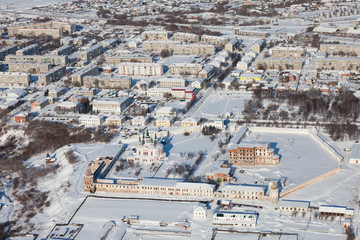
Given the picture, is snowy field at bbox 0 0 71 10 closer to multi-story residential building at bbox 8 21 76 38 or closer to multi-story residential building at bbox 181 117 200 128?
multi-story residential building at bbox 8 21 76 38

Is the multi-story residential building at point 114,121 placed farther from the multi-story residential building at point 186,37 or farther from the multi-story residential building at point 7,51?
the multi-story residential building at point 186,37

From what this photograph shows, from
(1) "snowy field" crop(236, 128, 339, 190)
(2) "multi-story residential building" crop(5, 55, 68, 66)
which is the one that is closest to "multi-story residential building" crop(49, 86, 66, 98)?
(2) "multi-story residential building" crop(5, 55, 68, 66)

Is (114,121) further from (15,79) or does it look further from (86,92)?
(15,79)

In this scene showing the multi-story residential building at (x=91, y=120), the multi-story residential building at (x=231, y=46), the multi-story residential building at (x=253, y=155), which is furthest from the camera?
the multi-story residential building at (x=231, y=46)

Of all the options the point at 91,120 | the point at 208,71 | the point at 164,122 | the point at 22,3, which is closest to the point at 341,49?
the point at 208,71

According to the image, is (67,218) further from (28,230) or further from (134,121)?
(134,121)

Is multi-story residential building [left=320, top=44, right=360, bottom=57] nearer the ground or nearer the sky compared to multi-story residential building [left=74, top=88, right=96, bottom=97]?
nearer the sky

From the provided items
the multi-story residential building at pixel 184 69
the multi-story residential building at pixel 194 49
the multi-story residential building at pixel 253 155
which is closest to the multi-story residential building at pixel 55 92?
the multi-story residential building at pixel 184 69
